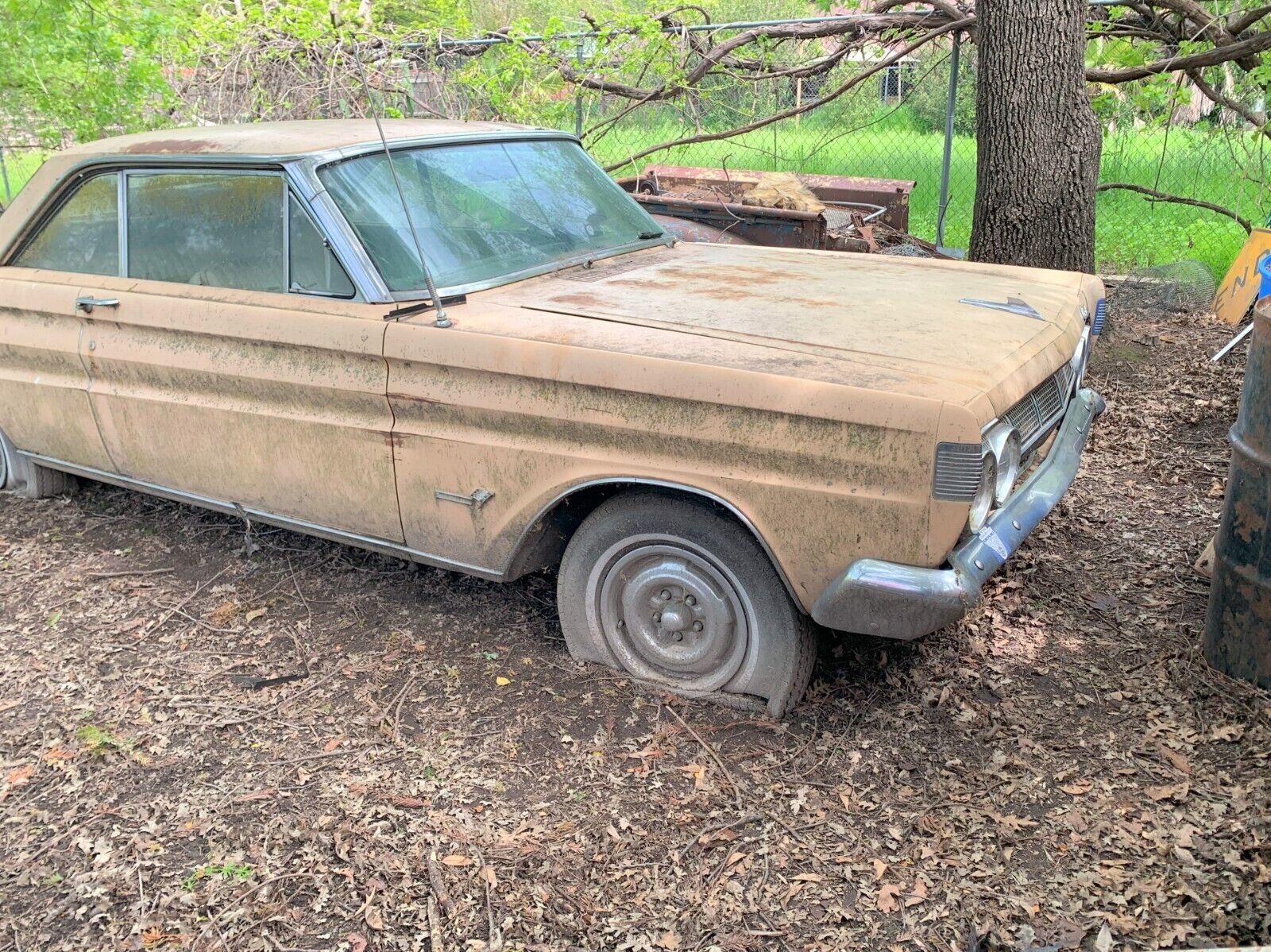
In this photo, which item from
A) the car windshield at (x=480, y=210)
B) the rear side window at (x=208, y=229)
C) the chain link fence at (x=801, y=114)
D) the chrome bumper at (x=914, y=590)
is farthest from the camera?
the chain link fence at (x=801, y=114)

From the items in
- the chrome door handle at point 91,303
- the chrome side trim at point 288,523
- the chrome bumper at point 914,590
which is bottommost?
the chrome side trim at point 288,523

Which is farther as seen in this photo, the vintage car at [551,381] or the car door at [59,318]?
the car door at [59,318]

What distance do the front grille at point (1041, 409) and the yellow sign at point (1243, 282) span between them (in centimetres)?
395

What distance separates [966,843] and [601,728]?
3.56 feet

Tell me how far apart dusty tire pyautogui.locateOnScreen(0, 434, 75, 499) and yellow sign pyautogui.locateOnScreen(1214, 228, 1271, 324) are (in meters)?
6.80

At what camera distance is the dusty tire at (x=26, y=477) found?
4.69 m

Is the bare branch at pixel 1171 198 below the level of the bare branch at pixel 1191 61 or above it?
below

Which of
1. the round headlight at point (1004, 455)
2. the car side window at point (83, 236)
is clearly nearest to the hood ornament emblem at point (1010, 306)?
the round headlight at point (1004, 455)

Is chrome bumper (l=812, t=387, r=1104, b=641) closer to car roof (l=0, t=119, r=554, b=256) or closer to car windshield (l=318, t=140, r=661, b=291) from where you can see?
car windshield (l=318, t=140, r=661, b=291)

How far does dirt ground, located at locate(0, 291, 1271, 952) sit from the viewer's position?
2416mm

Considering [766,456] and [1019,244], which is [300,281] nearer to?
[766,456]

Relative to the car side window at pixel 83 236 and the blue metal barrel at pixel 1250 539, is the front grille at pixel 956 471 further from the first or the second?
the car side window at pixel 83 236

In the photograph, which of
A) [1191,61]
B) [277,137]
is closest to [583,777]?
[277,137]

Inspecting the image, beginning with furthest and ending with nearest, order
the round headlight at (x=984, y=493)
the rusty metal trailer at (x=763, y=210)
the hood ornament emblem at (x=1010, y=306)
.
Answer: the rusty metal trailer at (x=763, y=210) < the hood ornament emblem at (x=1010, y=306) < the round headlight at (x=984, y=493)
